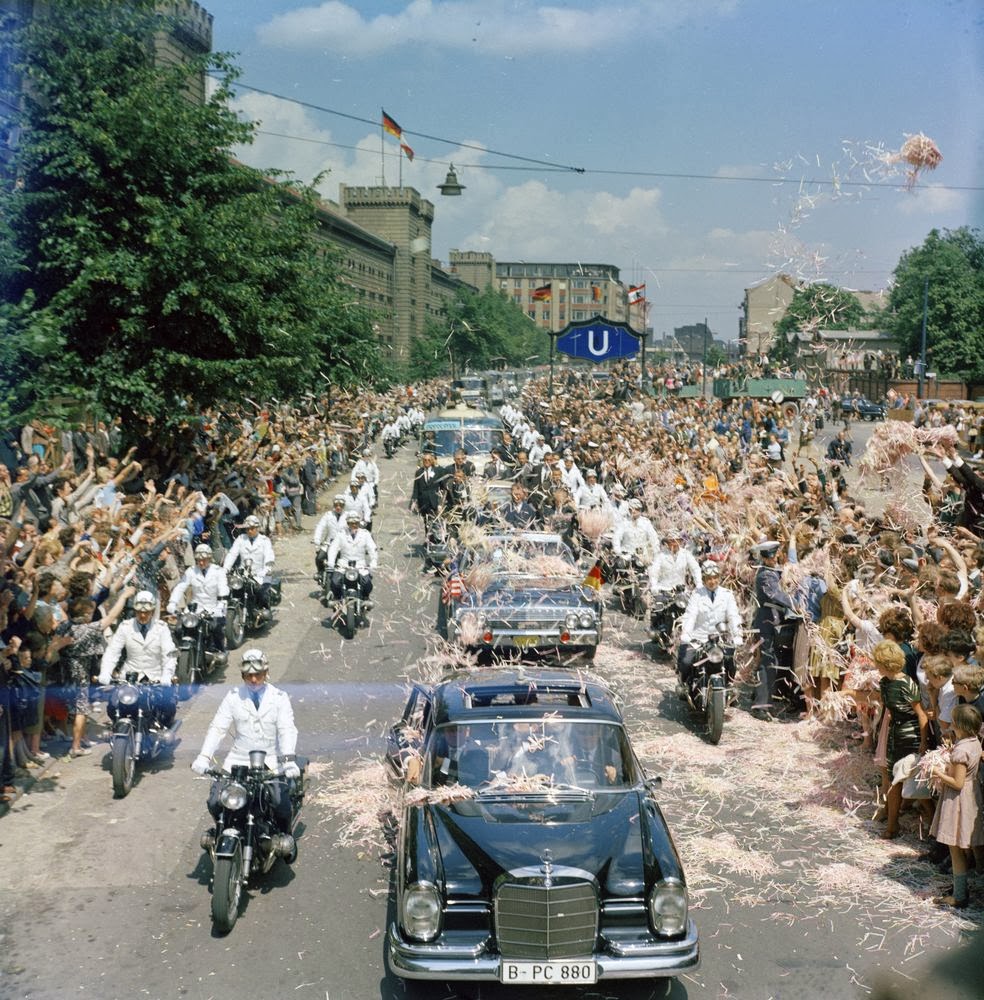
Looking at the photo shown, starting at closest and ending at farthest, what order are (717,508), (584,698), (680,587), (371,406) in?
(584,698)
(680,587)
(717,508)
(371,406)

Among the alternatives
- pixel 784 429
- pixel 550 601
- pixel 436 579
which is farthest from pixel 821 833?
pixel 784 429

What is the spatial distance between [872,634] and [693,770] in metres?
2.01

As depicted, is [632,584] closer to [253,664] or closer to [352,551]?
[352,551]

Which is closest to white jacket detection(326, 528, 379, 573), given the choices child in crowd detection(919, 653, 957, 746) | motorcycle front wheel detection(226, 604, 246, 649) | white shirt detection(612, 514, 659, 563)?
motorcycle front wheel detection(226, 604, 246, 649)

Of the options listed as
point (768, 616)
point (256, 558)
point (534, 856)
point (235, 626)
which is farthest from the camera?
point (256, 558)

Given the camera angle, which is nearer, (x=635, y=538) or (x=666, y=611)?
(x=666, y=611)

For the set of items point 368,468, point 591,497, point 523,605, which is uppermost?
point 368,468

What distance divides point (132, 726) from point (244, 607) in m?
5.77

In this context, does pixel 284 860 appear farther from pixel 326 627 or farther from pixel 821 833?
pixel 326 627

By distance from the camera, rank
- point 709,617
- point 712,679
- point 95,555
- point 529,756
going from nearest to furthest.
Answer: point 529,756, point 712,679, point 95,555, point 709,617

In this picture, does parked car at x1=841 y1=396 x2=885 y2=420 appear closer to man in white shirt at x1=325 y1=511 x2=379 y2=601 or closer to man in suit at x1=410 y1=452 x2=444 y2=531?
man in suit at x1=410 y1=452 x2=444 y2=531

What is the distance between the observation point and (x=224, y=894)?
23.1 ft

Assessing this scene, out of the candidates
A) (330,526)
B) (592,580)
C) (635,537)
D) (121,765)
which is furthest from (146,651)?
(635,537)

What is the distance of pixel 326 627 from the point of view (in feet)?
55.2
